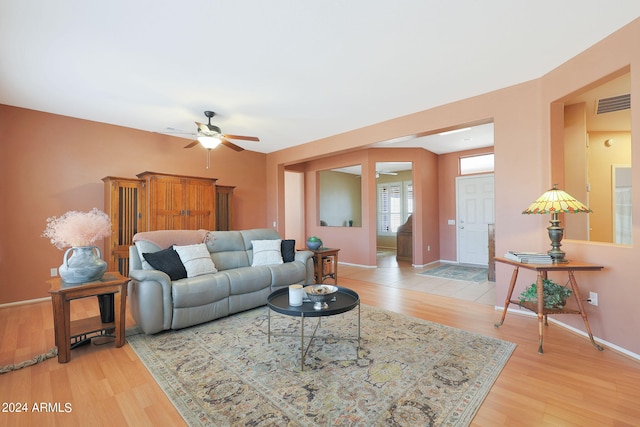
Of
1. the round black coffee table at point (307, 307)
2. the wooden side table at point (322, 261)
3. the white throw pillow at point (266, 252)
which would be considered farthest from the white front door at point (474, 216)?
the round black coffee table at point (307, 307)

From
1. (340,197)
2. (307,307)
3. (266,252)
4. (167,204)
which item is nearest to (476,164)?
(340,197)

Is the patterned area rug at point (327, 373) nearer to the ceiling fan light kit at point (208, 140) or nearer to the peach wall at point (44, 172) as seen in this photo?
the ceiling fan light kit at point (208, 140)

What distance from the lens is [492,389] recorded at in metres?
1.85

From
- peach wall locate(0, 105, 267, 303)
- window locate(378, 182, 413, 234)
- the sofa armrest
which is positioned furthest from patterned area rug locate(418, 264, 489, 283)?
peach wall locate(0, 105, 267, 303)

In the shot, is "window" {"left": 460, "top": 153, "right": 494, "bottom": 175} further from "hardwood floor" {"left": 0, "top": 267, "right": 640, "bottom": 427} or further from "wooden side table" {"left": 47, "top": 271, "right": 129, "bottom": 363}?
"wooden side table" {"left": 47, "top": 271, "right": 129, "bottom": 363}

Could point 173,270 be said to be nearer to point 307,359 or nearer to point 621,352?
point 307,359

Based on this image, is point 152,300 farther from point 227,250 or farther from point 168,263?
point 227,250

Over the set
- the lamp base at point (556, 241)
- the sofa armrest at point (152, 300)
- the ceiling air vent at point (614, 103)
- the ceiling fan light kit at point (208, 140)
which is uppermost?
the ceiling air vent at point (614, 103)

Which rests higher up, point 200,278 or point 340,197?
point 340,197

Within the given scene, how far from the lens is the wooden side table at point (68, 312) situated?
2.21m

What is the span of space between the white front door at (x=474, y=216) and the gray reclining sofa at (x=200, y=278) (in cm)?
427

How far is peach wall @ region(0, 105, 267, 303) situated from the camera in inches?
145

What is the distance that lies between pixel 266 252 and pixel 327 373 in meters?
2.06

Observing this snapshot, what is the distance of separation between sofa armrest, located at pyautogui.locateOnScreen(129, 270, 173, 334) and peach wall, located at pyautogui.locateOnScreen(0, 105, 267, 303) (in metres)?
2.34
